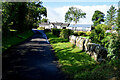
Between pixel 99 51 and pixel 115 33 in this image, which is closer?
pixel 115 33

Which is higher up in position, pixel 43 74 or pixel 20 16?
pixel 20 16

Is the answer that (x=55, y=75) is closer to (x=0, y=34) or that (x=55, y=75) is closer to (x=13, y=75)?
(x=13, y=75)

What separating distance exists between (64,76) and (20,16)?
2332 cm

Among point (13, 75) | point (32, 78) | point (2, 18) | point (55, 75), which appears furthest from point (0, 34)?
point (55, 75)

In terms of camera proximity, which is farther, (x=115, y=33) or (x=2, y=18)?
(x=2, y=18)

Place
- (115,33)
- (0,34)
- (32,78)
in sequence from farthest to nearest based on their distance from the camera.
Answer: (0,34)
(115,33)
(32,78)

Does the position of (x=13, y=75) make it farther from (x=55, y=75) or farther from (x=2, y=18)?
(x=2, y=18)

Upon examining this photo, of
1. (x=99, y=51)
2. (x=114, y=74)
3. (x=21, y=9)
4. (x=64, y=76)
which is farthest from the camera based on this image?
(x=21, y=9)

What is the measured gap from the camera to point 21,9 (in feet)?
79.6

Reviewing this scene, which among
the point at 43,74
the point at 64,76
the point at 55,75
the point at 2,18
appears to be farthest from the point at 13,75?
the point at 2,18

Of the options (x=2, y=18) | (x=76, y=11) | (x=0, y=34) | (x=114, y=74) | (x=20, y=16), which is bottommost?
(x=114, y=74)

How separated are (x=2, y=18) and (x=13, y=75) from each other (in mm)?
4693

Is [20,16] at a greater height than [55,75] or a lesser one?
greater

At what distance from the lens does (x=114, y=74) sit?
471cm
